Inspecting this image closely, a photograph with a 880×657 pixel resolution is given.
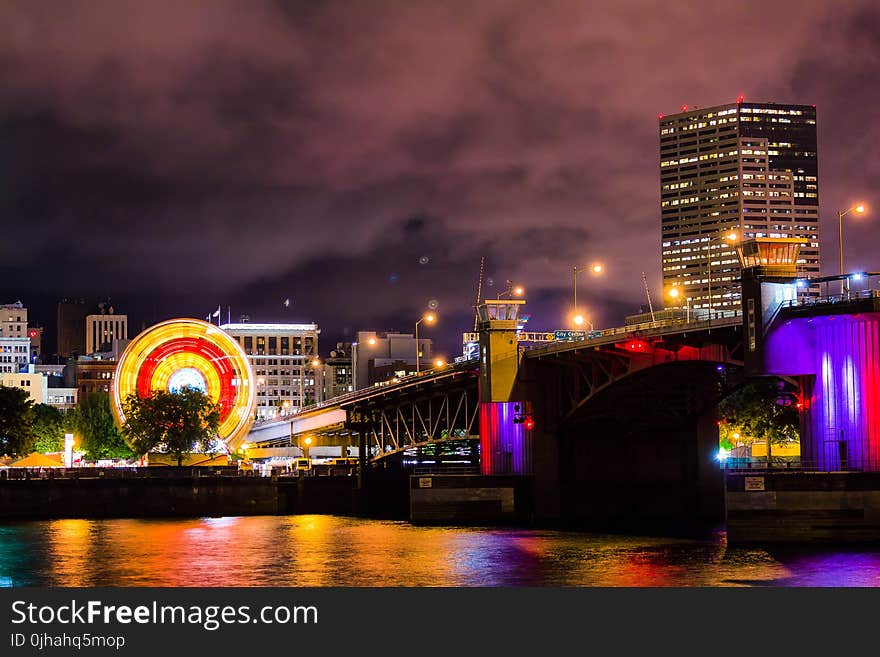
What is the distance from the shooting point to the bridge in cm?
7238

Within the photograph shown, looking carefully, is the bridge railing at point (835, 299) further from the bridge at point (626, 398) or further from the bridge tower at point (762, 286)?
the bridge tower at point (762, 286)

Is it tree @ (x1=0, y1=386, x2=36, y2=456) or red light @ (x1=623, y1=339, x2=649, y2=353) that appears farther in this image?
tree @ (x1=0, y1=386, x2=36, y2=456)

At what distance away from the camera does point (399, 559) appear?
7175 centimetres

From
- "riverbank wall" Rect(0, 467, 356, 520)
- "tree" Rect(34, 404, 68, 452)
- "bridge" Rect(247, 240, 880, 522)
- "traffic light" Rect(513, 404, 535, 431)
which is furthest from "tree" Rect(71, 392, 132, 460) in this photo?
"traffic light" Rect(513, 404, 535, 431)

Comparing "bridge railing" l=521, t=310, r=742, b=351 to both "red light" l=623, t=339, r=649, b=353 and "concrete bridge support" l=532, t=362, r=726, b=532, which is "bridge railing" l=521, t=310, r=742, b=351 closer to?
"red light" l=623, t=339, r=649, b=353

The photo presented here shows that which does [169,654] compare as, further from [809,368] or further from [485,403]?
[485,403]

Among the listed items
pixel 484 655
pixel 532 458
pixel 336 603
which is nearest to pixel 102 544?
pixel 532 458

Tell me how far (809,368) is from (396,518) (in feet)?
142

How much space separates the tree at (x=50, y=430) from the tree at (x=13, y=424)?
132 feet

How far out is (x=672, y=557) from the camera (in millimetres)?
70375

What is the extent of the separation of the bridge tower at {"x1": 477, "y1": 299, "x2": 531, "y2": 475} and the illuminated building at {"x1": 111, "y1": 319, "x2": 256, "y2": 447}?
5009 centimetres

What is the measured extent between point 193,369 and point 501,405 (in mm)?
55341

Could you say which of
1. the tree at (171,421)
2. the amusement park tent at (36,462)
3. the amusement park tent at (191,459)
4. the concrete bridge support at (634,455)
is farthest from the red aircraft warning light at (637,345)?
the tree at (171,421)

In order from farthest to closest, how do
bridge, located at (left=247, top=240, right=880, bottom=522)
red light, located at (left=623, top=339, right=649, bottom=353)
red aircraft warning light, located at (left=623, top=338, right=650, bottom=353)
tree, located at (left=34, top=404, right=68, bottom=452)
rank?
tree, located at (left=34, top=404, right=68, bottom=452)
red light, located at (left=623, top=339, right=649, bottom=353)
red aircraft warning light, located at (left=623, top=338, right=650, bottom=353)
bridge, located at (left=247, top=240, right=880, bottom=522)
